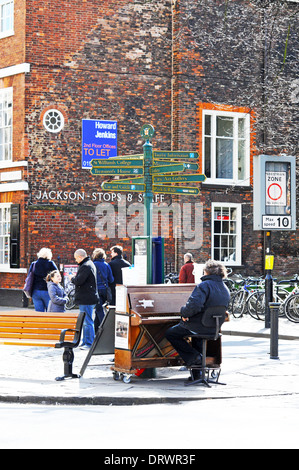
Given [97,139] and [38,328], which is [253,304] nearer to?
[97,139]

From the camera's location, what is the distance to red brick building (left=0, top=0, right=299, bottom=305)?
2489 centimetres

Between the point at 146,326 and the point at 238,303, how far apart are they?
11.6 meters

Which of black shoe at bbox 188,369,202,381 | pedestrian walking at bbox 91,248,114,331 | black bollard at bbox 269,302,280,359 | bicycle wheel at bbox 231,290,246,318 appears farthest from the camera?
bicycle wheel at bbox 231,290,246,318

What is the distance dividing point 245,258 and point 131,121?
19.1ft

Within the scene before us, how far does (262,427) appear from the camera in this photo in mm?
7809

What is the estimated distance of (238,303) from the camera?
74.5ft

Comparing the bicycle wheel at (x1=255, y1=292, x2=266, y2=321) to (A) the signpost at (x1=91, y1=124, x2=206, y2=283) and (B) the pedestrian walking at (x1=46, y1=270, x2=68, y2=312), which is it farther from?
(A) the signpost at (x1=91, y1=124, x2=206, y2=283)

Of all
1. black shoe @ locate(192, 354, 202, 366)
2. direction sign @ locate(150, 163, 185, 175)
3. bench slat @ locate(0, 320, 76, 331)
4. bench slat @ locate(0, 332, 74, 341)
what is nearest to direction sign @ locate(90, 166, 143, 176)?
direction sign @ locate(150, 163, 185, 175)

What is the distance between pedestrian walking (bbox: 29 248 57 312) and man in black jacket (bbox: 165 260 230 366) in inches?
201

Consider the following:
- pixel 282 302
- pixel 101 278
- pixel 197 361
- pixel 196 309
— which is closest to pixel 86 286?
pixel 101 278

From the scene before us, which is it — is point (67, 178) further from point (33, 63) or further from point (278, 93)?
point (278, 93)

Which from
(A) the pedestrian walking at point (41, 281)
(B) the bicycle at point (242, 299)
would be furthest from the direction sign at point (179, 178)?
(B) the bicycle at point (242, 299)

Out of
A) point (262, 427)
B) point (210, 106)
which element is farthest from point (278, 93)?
point (262, 427)

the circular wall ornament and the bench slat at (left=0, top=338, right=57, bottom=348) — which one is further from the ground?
the circular wall ornament
